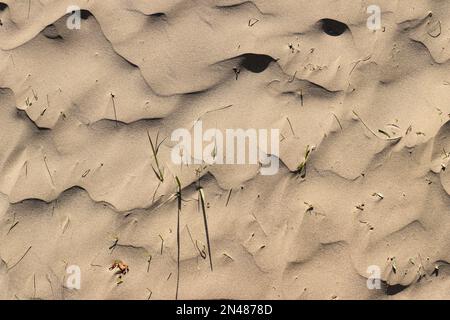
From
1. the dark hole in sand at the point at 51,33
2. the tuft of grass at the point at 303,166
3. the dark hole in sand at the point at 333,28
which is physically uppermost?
the dark hole in sand at the point at 51,33

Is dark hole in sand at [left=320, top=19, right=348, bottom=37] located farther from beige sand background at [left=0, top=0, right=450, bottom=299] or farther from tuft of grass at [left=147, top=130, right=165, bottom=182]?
tuft of grass at [left=147, top=130, right=165, bottom=182]

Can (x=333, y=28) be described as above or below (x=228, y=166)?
above

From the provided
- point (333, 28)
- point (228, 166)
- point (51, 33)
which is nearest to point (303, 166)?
point (228, 166)

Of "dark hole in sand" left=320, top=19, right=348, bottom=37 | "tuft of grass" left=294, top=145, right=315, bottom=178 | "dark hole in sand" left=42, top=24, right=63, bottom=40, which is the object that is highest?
"dark hole in sand" left=42, top=24, right=63, bottom=40

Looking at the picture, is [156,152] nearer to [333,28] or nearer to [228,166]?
[228,166]

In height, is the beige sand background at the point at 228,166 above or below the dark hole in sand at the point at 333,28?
below

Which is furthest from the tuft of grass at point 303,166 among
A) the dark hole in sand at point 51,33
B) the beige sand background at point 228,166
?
the dark hole in sand at point 51,33

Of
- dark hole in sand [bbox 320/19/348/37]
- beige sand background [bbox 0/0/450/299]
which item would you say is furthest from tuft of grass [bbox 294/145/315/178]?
dark hole in sand [bbox 320/19/348/37]

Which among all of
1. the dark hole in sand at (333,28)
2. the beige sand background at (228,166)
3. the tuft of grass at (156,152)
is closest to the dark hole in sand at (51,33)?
the beige sand background at (228,166)

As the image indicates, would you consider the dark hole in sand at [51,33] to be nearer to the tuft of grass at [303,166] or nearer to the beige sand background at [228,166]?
the beige sand background at [228,166]
